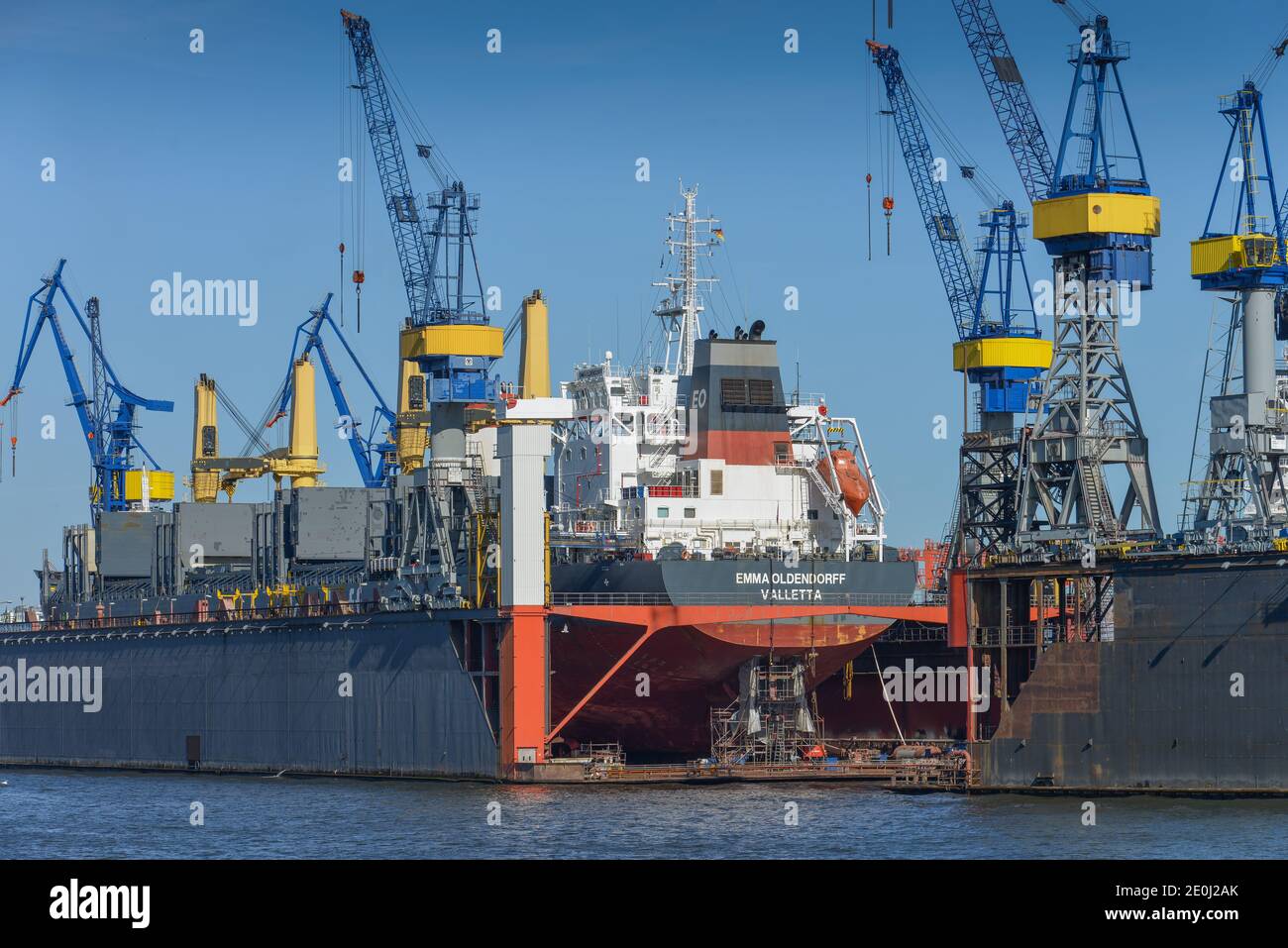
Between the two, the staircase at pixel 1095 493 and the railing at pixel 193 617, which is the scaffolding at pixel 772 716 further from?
the railing at pixel 193 617

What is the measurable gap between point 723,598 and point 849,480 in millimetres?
9840

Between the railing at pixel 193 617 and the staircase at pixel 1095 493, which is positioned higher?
the staircase at pixel 1095 493

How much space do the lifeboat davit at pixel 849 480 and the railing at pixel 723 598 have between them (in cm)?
543

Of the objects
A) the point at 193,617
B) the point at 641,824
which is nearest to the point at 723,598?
the point at 641,824

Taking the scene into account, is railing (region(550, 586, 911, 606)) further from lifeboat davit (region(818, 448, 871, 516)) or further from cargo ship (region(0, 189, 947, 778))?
lifeboat davit (region(818, 448, 871, 516))

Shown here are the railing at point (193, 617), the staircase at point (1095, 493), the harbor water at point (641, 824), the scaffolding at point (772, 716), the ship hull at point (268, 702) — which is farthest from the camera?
the railing at point (193, 617)

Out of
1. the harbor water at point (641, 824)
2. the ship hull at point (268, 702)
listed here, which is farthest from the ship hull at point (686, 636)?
the harbor water at point (641, 824)

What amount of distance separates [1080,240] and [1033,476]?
8688mm

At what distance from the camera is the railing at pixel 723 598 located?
84.8m

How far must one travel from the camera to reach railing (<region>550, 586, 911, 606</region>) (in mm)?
84750

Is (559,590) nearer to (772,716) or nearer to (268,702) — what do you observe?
(772,716)
